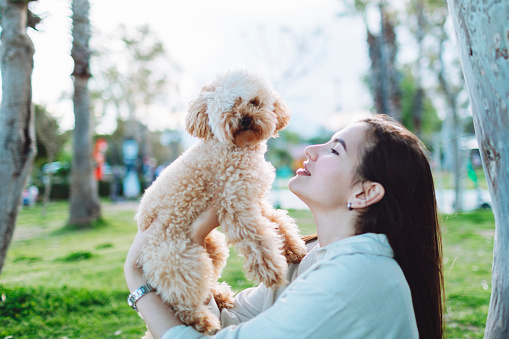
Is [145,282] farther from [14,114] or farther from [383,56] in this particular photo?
[383,56]

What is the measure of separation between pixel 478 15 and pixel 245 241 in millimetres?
1335

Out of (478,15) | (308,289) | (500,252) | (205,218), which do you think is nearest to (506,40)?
(478,15)

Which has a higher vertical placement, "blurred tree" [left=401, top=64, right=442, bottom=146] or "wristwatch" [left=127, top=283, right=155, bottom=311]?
"blurred tree" [left=401, top=64, right=442, bottom=146]

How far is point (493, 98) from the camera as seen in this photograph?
1437 mm

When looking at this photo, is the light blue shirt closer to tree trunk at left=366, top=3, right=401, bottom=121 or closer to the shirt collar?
the shirt collar

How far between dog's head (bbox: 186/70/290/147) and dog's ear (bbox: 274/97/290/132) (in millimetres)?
53

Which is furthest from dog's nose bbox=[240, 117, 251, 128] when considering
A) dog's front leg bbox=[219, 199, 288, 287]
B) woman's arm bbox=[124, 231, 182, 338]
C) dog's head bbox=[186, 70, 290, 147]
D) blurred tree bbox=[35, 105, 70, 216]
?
blurred tree bbox=[35, 105, 70, 216]

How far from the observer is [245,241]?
6.29 feet

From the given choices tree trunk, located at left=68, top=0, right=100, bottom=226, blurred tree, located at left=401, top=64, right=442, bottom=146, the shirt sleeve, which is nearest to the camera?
the shirt sleeve

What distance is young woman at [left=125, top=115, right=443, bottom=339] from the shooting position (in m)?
1.29

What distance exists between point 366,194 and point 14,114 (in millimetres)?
2862

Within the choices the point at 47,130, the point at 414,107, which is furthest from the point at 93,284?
the point at 414,107

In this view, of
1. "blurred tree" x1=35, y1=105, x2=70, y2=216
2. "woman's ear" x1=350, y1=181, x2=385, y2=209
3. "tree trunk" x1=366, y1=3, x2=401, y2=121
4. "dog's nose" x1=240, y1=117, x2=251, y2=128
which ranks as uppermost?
"tree trunk" x1=366, y1=3, x2=401, y2=121

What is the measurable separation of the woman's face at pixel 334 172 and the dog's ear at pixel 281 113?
0.52 meters
